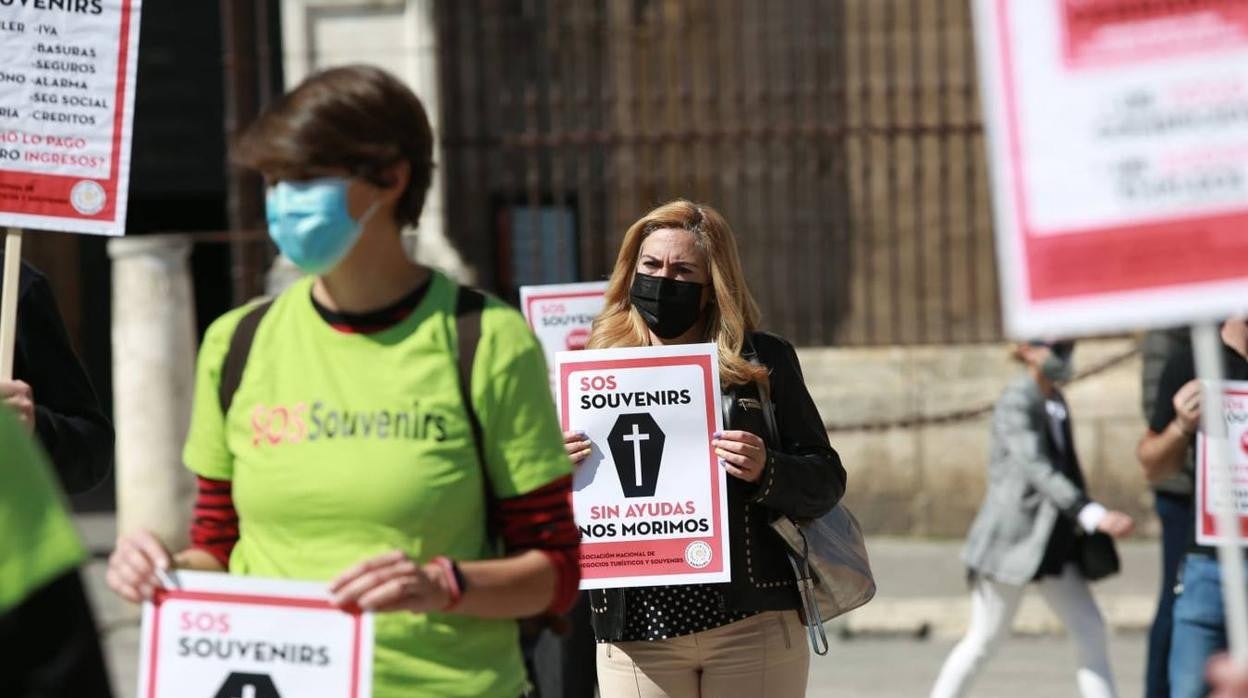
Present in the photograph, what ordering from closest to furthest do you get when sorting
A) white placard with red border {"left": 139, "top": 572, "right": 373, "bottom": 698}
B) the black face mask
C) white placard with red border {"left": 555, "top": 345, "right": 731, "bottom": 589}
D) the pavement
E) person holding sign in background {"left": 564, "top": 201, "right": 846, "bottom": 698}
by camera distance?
white placard with red border {"left": 139, "top": 572, "right": 373, "bottom": 698}, person holding sign in background {"left": 564, "top": 201, "right": 846, "bottom": 698}, white placard with red border {"left": 555, "top": 345, "right": 731, "bottom": 589}, the black face mask, the pavement

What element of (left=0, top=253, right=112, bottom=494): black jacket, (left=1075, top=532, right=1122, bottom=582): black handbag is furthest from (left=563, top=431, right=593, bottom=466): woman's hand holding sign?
(left=1075, top=532, right=1122, bottom=582): black handbag

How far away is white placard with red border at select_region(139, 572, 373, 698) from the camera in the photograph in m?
3.19

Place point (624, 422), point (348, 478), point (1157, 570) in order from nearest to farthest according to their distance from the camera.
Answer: point (348, 478) → point (624, 422) → point (1157, 570)

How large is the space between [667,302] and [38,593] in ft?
9.81

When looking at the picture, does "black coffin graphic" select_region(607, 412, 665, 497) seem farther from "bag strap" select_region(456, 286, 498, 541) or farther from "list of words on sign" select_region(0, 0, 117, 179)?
"bag strap" select_region(456, 286, 498, 541)

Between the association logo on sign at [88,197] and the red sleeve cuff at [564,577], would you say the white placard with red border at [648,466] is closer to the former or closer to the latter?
the association logo on sign at [88,197]

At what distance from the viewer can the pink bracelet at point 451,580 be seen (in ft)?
10.2

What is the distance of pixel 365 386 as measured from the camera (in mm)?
3191

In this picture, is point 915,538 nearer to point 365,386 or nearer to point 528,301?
point 528,301

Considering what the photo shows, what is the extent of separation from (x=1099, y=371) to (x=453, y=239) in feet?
13.4

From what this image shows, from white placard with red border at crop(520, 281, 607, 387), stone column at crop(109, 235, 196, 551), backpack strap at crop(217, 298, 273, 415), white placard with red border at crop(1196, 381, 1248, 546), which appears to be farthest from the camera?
stone column at crop(109, 235, 196, 551)

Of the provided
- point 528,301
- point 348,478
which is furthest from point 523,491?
point 528,301

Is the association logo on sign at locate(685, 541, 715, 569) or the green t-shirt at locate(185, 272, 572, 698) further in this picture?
the association logo on sign at locate(685, 541, 715, 569)

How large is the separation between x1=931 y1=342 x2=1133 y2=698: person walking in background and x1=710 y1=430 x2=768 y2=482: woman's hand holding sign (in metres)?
3.20
